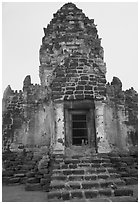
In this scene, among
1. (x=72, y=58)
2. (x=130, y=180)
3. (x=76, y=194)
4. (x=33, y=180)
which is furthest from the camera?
(x=72, y=58)

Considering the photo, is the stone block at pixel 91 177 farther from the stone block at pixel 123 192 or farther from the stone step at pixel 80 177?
the stone block at pixel 123 192

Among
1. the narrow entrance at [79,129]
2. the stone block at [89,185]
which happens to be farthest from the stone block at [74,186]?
the narrow entrance at [79,129]

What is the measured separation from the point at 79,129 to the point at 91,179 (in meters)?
2.64

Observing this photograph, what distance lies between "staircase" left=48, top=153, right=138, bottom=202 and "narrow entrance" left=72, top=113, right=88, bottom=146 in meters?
1.12

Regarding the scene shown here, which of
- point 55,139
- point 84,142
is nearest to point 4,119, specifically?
point 55,139

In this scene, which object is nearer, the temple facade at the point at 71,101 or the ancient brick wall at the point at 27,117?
the temple facade at the point at 71,101

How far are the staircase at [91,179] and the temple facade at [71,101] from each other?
0.78 metres

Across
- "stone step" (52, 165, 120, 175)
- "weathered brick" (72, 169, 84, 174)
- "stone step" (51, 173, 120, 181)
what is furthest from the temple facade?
"stone step" (51, 173, 120, 181)

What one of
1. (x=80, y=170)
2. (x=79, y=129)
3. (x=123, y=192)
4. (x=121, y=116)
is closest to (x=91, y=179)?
(x=80, y=170)

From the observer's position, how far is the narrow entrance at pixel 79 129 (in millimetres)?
8858

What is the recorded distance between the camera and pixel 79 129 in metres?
8.90

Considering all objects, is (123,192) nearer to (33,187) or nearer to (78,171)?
(78,171)

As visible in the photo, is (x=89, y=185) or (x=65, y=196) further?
(x=89, y=185)

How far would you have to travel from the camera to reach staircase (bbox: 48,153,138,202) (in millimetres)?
5680
